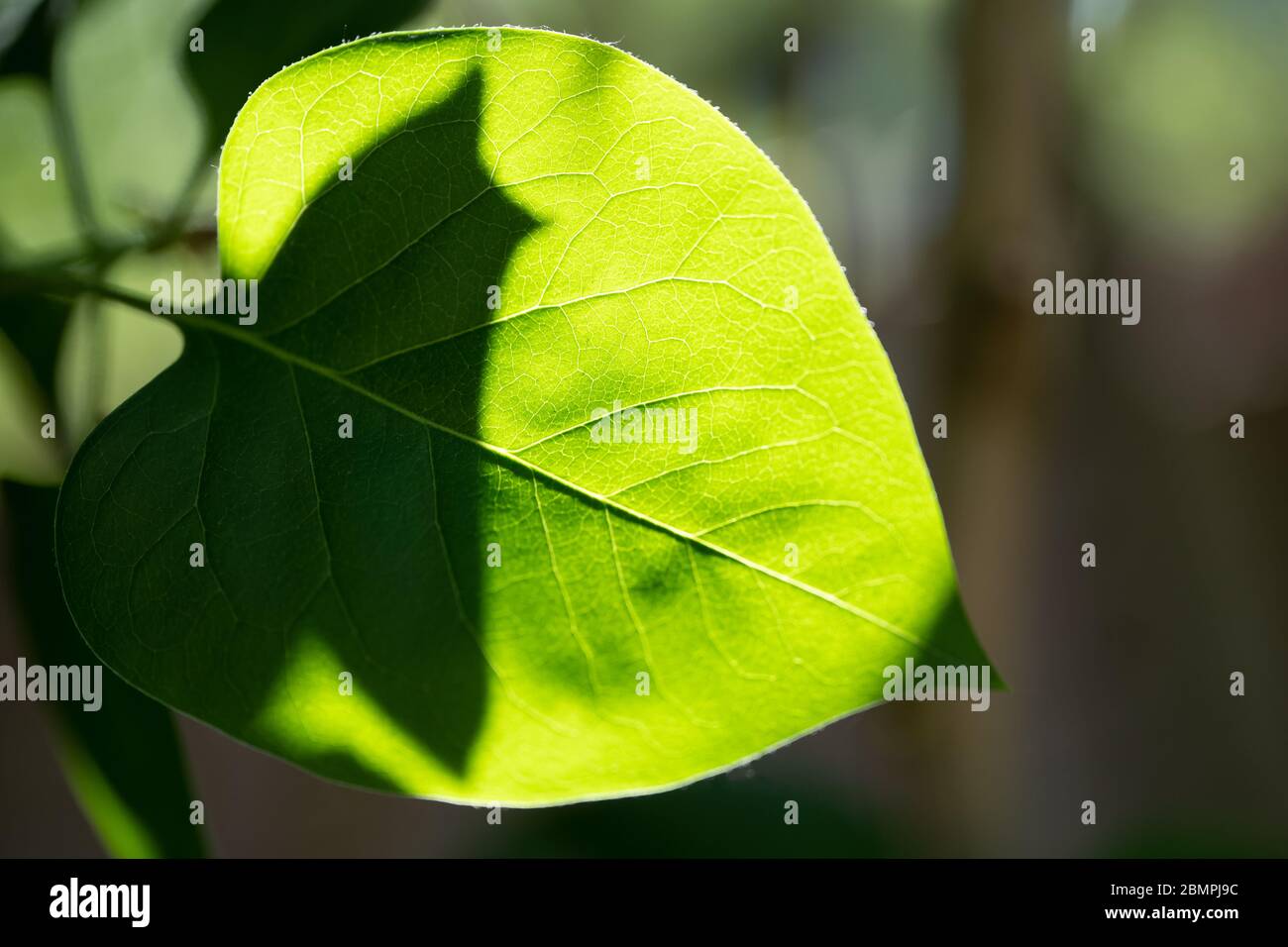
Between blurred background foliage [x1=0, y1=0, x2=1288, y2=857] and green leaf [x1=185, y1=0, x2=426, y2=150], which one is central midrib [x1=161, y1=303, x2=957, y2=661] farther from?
green leaf [x1=185, y1=0, x2=426, y2=150]

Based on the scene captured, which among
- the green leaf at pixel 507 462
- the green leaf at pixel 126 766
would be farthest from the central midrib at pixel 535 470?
the green leaf at pixel 126 766

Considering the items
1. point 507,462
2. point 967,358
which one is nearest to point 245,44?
point 507,462

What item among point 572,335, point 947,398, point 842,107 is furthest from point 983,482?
point 572,335

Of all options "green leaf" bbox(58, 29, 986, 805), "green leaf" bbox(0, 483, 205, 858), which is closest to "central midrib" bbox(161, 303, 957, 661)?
"green leaf" bbox(58, 29, 986, 805)

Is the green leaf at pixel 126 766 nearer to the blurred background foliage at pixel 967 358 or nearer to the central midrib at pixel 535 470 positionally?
the blurred background foliage at pixel 967 358

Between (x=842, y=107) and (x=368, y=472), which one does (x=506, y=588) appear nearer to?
(x=368, y=472)

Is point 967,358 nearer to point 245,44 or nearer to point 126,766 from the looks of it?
point 245,44
